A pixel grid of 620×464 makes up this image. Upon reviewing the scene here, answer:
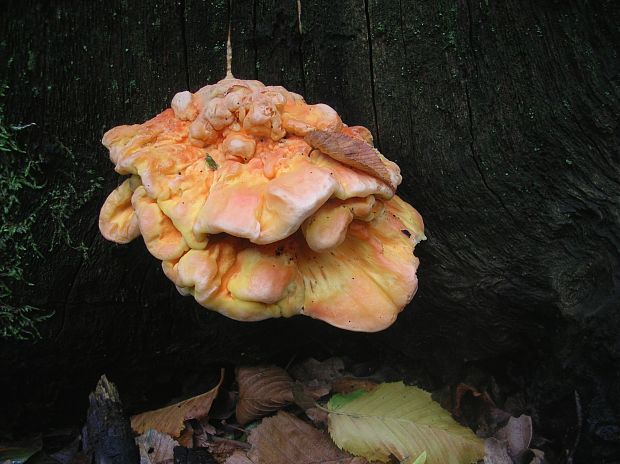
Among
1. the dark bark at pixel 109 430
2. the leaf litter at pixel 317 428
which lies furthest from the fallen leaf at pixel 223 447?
the dark bark at pixel 109 430

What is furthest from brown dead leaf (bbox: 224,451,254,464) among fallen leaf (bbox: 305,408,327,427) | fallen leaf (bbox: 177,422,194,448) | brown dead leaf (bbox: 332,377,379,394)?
brown dead leaf (bbox: 332,377,379,394)

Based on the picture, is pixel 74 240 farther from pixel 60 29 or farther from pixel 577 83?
pixel 577 83

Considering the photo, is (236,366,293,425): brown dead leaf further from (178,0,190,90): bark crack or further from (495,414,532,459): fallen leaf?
(178,0,190,90): bark crack

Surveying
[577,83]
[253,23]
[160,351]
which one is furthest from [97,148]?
[577,83]

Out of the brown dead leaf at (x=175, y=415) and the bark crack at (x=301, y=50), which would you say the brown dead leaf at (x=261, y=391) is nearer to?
the brown dead leaf at (x=175, y=415)

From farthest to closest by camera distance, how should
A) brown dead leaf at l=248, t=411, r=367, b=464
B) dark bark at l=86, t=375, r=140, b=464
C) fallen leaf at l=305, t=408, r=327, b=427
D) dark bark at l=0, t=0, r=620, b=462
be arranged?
fallen leaf at l=305, t=408, r=327, b=427 < brown dead leaf at l=248, t=411, r=367, b=464 < dark bark at l=86, t=375, r=140, b=464 < dark bark at l=0, t=0, r=620, b=462

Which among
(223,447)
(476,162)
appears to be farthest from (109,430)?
(476,162)

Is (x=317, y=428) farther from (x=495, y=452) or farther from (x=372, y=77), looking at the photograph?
(x=372, y=77)
